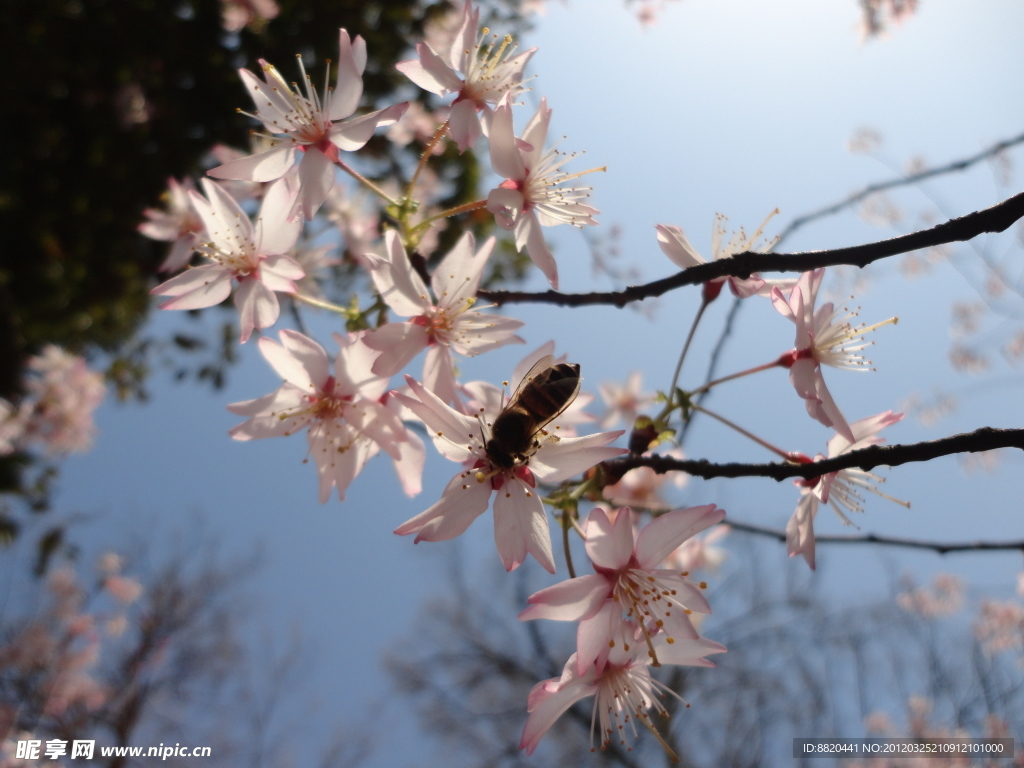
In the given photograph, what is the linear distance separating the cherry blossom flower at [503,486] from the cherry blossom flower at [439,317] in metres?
0.10

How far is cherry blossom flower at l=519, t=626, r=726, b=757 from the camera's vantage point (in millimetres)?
917

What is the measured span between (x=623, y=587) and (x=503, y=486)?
24 centimetres

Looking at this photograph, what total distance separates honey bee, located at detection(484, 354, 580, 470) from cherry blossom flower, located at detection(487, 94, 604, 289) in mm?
199

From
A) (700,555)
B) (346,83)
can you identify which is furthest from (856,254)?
(700,555)

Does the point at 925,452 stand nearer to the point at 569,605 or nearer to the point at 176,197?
the point at 569,605

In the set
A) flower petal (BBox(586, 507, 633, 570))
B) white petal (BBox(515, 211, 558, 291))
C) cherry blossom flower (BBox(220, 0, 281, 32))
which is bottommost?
flower petal (BBox(586, 507, 633, 570))

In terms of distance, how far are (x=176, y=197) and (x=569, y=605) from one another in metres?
2.04

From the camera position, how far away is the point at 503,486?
35.9 inches

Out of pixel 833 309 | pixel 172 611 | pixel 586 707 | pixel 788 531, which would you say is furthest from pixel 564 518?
pixel 172 611

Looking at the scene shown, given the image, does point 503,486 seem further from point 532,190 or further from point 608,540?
point 532,190

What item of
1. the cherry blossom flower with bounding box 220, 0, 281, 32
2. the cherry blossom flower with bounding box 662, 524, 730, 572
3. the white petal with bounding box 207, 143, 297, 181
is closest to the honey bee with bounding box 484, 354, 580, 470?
the white petal with bounding box 207, 143, 297, 181

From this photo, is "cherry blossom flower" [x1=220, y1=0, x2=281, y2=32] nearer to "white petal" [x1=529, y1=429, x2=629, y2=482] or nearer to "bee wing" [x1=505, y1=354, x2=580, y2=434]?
"bee wing" [x1=505, y1=354, x2=580, y2=434]

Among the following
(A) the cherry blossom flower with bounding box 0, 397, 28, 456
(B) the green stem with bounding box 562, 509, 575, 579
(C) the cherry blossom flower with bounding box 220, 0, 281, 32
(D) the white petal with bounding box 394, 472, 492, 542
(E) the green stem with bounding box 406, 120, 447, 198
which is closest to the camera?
(D) the white petal with bounding box 394, 472, 492, 542

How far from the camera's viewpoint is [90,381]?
4.01m
